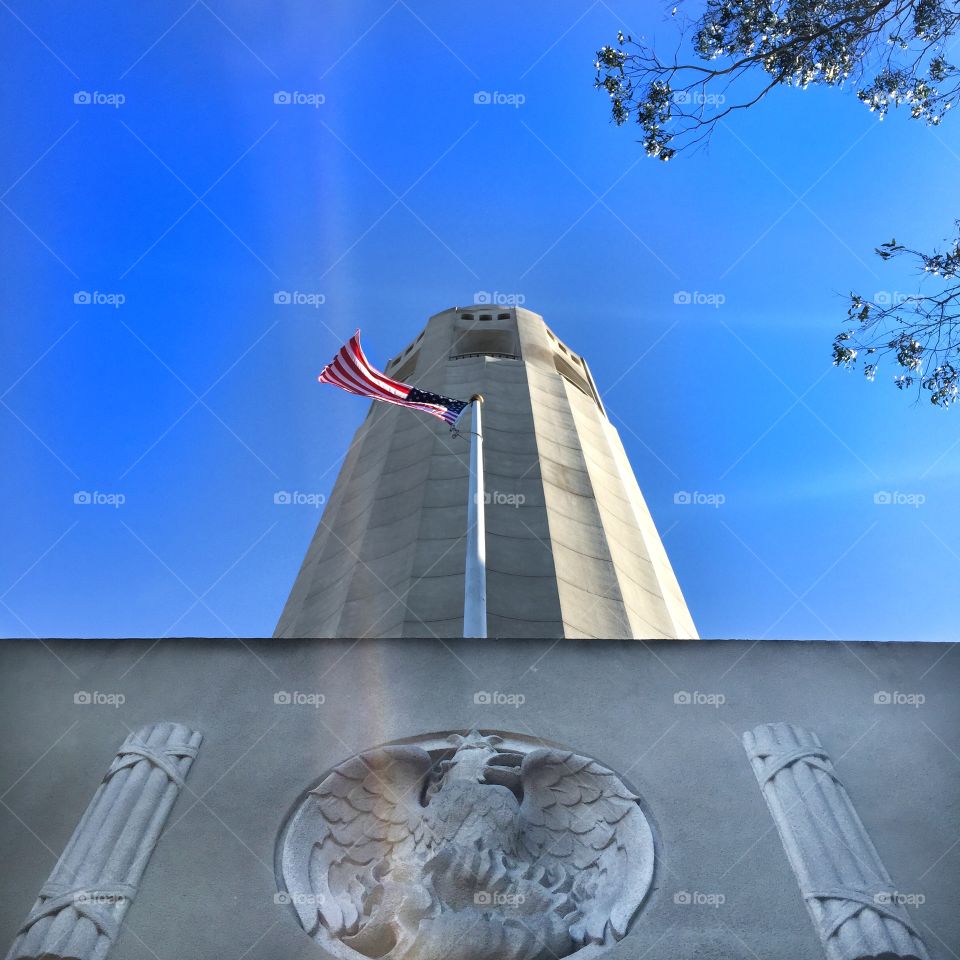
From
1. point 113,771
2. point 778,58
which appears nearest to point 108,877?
point 113,771

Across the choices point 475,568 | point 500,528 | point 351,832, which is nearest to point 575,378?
point 500,528

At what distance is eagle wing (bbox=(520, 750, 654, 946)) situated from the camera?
8992 millimetres

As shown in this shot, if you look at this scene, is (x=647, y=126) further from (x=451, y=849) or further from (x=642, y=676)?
(x=451, y=849)

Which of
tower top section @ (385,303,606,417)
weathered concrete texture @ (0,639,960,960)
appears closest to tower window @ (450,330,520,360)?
tower top section @ (385,303,606,417)

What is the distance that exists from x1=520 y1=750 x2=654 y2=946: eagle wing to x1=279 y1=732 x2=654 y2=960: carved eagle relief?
0.04ft

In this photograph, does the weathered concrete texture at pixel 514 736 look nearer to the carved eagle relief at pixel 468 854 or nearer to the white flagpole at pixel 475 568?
the carved eagle relief at pixel 468 854

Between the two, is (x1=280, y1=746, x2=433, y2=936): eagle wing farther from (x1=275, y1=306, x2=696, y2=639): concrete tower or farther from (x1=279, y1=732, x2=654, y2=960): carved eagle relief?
(x1=275, y1=306, x2=696, y2=639): concrete tower

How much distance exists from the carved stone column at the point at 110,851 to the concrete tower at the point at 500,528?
209 inches

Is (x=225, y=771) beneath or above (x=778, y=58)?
beneath

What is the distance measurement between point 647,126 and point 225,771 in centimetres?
915

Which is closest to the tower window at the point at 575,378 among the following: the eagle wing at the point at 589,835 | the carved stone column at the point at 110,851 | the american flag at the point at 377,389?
the american flag at the point at 377,389

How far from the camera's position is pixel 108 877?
9.08 metres

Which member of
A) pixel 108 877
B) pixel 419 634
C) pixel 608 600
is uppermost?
pixel 608 600

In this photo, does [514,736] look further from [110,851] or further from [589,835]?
[110,851]
